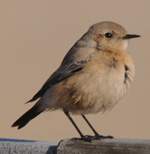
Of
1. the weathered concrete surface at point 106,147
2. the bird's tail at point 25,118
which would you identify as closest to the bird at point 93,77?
the bird's tail at point 25,118

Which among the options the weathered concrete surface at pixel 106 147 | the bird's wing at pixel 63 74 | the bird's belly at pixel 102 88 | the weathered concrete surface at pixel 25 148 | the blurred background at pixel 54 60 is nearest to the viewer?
the weathered concrete surface at pixel 106 147

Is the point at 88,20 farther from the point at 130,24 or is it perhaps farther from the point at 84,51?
the point at 84,51

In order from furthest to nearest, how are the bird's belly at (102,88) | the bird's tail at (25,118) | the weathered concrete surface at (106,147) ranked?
the bird's tail at (25,118) < the bird's belly at (102,88) < the weathered concrete surface at (106,147)

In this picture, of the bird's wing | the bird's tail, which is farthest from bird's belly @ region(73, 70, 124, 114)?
the bird's tail

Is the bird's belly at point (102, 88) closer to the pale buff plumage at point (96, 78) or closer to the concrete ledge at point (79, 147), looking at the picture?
the pale buff plumage at point (96, 78)

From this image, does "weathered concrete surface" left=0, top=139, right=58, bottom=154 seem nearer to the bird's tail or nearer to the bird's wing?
the bird's wing

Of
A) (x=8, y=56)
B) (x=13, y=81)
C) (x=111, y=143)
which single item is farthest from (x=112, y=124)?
(x=111, y=143)
